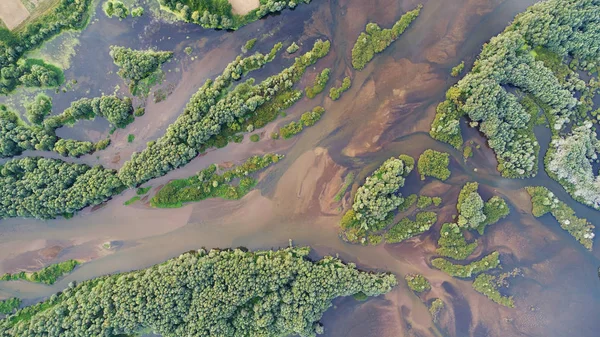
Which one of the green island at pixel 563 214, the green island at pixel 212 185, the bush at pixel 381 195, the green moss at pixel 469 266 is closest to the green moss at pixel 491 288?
the green moss at pixel 469 266

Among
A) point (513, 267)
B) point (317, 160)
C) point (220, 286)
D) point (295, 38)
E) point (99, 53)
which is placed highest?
point (99, 53)

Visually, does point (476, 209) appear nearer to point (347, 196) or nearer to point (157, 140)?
point (347, 196)

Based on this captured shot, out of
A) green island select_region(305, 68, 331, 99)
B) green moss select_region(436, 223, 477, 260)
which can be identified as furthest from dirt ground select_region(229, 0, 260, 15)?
green moss select_region(436, 223, 477, 260)

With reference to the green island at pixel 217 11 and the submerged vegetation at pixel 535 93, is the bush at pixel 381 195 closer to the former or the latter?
the submerged vegetation at pixel 535 93

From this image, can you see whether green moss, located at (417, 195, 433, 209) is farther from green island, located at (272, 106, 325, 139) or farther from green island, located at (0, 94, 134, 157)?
green island, located at (0, 94, 134, 157)

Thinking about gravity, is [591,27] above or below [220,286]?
above

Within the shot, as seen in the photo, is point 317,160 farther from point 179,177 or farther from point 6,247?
point 6,247

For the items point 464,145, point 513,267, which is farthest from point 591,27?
point 513,267
